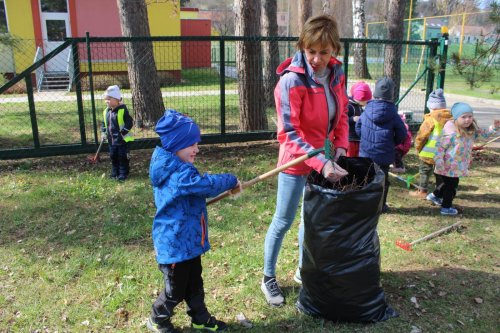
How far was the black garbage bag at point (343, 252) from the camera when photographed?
8.78 ft

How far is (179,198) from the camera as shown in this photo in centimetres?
260

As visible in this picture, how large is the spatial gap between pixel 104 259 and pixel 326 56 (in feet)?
8.52

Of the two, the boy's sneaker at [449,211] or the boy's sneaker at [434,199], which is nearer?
the boy's sneaker at [449,211]

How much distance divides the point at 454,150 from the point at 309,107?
2731 millimetres

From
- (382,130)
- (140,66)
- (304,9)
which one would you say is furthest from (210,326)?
(304,9)

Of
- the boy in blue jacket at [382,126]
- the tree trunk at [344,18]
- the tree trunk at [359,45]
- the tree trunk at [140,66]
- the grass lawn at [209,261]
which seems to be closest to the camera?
the grass lawn at [209,261]

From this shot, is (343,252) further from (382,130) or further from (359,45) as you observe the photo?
(359,45)

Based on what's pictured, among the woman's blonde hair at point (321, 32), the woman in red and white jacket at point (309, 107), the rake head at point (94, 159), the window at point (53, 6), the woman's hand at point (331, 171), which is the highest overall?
the window at point (53, 6)

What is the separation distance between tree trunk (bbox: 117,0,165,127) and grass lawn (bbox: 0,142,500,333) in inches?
85.7

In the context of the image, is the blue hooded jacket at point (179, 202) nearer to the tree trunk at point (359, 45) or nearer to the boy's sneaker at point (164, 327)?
the boy's sneaker at point (164, 327)

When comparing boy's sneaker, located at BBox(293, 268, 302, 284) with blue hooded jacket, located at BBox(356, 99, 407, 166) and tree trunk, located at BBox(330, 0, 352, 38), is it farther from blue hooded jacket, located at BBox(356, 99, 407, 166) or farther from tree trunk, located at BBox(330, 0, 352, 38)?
tree trunk, located at BBox(330, 0, 352, 38)

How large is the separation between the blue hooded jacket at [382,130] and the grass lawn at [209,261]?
72cm

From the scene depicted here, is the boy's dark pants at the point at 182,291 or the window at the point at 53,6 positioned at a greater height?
the window at the point at 53,6

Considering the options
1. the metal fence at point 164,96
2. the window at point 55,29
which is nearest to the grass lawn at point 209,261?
the metal fence at point 164,96
